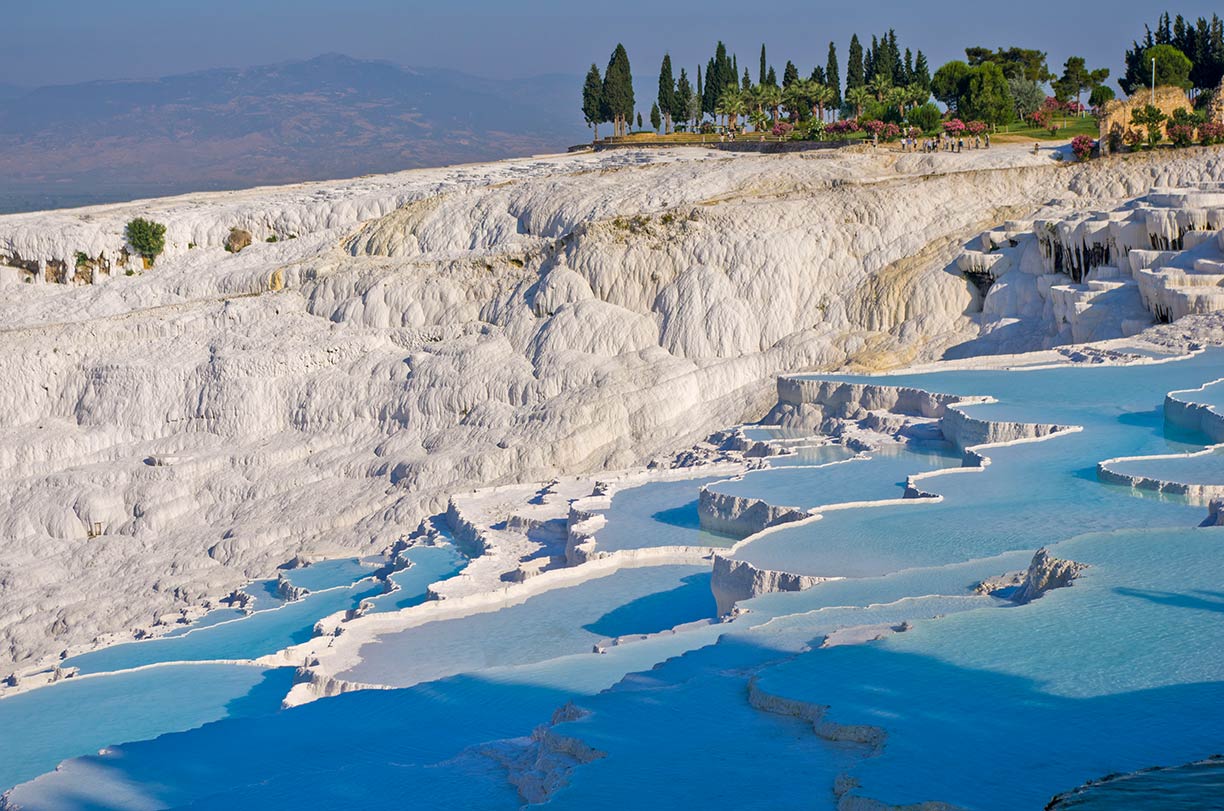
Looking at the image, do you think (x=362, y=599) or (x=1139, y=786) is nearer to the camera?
(x=1139, y=786)

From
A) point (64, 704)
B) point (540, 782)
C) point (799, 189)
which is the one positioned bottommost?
point (64, 704)

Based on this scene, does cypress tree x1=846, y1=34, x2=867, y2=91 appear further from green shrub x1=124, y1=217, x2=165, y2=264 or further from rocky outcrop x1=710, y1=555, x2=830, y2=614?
rocky outcrop x1=710, y1=555, x2=830, y2=614

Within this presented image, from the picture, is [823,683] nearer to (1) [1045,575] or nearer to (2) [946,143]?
(1) [1045,575]

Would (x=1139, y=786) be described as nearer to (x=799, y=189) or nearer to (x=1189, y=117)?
A: (x=799, y=189)

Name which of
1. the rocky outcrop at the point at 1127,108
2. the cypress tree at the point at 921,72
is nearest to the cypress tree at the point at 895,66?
the cypress tree at the point at 921,72

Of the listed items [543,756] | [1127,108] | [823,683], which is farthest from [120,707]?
[1127,108]

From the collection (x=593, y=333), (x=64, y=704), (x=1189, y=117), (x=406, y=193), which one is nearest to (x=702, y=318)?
(x=593, y=333)

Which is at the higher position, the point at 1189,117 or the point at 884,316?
the point at 1189,117
